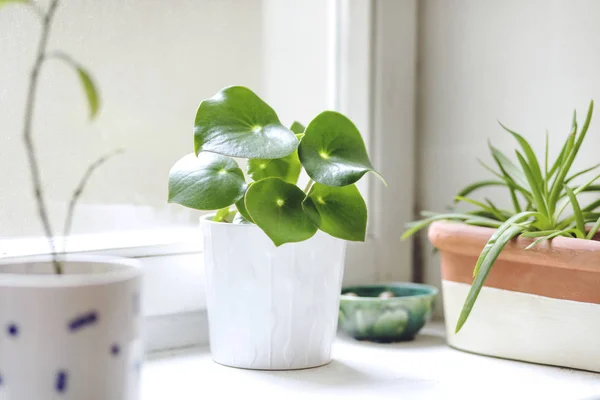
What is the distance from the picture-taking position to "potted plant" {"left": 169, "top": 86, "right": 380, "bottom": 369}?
0.74 m

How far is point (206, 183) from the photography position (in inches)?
29.8

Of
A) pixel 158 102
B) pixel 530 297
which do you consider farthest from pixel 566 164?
pixel 158 102

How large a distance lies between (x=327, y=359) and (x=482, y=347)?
180mm

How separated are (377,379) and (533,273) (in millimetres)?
200

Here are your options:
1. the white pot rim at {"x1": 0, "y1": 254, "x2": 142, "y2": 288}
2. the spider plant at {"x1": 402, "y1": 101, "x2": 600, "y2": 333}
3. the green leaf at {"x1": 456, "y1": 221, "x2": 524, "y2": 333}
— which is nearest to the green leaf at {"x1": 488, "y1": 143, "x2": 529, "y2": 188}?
the spider plant at {"x1": 402, "y1": 101, "x2": 600, "y2": 333}

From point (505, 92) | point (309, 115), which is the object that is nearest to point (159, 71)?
point (309, 115)

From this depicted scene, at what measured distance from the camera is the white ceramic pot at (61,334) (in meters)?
0.54

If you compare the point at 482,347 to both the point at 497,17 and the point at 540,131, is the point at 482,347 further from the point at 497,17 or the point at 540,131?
the point at 497,17

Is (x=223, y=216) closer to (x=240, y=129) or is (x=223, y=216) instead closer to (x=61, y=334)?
(x=240, y=129)

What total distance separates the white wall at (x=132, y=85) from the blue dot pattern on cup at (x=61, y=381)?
Result: 0.34 metres

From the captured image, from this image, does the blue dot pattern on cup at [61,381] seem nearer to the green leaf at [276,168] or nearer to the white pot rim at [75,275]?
the white pot rim at [75,275]

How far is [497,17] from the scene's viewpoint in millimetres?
1070

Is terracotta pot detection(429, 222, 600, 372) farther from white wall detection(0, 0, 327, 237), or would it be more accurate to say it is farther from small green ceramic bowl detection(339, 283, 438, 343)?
white wall detection(0, 0, 327, 237)

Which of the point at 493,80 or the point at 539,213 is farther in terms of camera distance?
the point at 493,80
